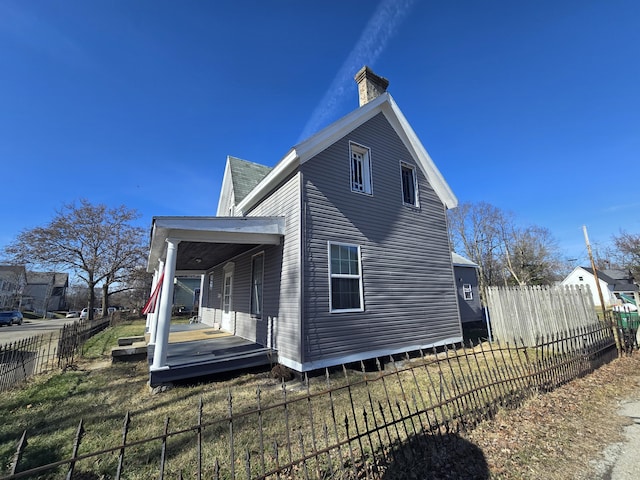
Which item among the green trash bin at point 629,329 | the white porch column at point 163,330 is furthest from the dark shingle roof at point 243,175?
the green trash bin at point 629,329

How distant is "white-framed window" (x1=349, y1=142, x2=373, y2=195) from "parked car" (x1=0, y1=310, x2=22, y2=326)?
1659 inches

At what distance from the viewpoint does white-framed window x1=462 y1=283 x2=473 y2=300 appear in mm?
18116

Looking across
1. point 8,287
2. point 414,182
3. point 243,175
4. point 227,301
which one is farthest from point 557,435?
point 8,287

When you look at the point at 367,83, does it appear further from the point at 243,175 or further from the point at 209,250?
the point at 209,250

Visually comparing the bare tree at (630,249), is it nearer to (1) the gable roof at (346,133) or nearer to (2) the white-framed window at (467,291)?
(2) the white-framed window at (467,291)

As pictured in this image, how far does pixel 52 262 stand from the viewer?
89.7 ft

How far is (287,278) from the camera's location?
7.29 meters

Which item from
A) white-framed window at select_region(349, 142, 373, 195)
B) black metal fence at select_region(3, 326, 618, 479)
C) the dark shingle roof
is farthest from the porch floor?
the dark shingle roof

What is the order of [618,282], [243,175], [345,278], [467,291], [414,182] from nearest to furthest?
1. [345,278]
2. [414,182]
3. [243,175]
4. [467,291]
5. [618,282]

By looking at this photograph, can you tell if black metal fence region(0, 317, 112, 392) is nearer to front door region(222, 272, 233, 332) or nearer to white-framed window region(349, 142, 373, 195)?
front door region(222, 272, 233, 332)

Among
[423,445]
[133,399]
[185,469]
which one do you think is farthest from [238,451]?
[133,399]

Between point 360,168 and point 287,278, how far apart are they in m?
4.22

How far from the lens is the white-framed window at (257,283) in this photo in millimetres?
8828

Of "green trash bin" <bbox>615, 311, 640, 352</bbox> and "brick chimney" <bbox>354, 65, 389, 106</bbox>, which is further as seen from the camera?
"brick chimney" <bbox>354, 65, 389, 106</bbox>
